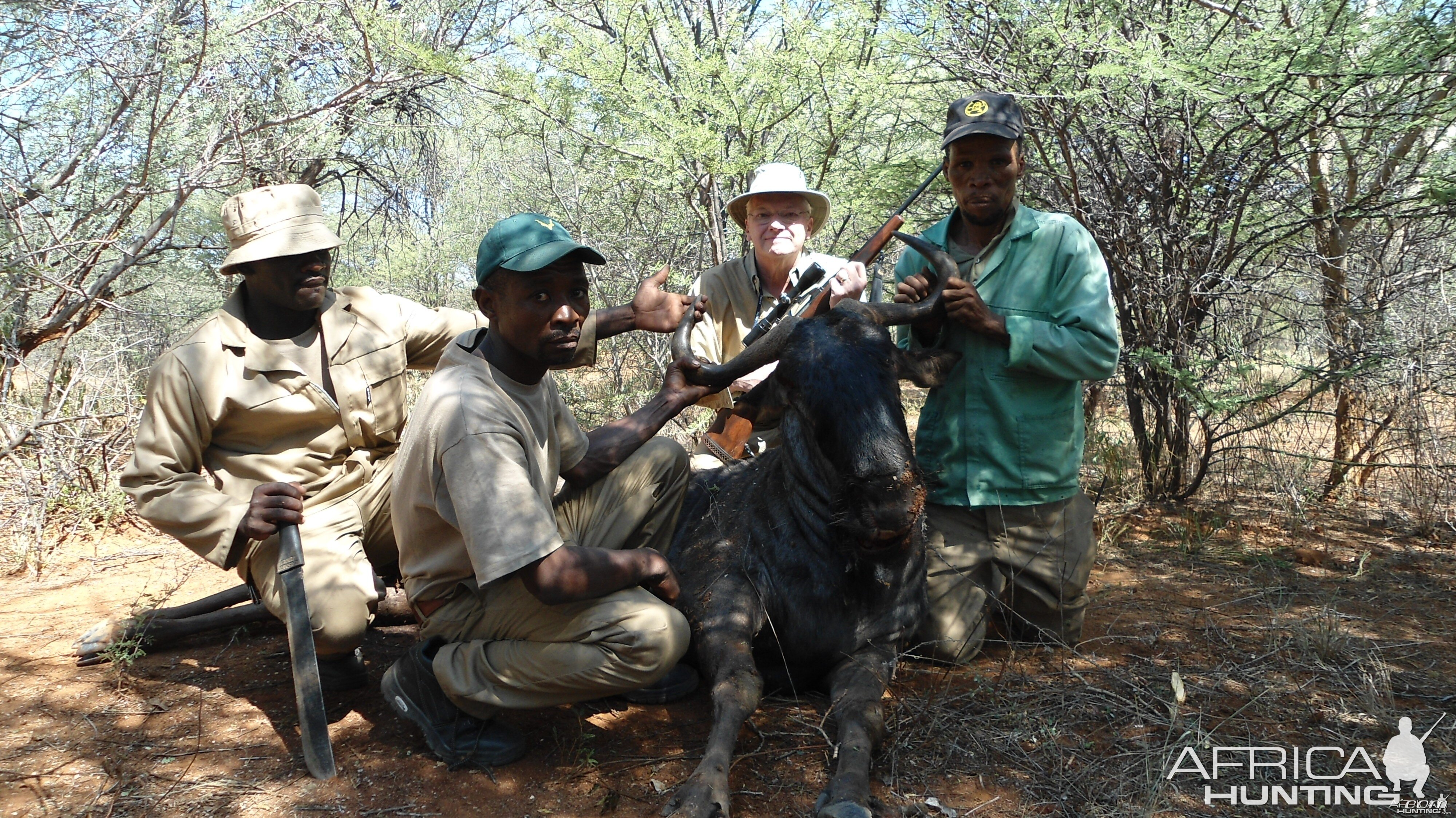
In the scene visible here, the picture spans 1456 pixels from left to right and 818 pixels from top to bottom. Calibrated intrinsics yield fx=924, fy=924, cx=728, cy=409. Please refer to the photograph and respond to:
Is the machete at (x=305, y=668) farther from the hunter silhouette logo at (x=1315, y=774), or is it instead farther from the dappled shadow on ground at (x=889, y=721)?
the hunter silhouette logo at (x=1315, y=774)

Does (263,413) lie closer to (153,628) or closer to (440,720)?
(153,628)

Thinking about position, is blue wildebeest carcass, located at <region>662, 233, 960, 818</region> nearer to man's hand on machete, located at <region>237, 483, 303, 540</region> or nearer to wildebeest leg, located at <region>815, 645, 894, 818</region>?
wildebeest leg, located at <region>815, 645, 894, 818</region>

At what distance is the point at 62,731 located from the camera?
3.79m

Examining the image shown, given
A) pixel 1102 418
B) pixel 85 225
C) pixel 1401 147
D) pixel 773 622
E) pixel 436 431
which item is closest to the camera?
pixel 436 431

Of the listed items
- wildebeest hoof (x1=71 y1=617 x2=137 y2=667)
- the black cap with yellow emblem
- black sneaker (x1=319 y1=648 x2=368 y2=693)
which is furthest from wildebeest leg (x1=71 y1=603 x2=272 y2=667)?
the black cap with yellow emblem

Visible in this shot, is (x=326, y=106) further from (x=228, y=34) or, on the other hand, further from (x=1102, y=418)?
(x=1102, y=418)

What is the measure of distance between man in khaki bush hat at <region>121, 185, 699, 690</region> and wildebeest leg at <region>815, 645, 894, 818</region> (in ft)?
5.81

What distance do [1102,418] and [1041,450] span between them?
4912 millimetres

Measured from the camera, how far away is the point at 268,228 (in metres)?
4.13

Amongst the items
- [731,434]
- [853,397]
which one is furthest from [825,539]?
[731,434]

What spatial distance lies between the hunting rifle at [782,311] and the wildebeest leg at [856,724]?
4.57ft

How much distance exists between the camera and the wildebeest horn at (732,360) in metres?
4.10

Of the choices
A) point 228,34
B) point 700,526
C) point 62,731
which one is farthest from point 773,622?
point 228,34

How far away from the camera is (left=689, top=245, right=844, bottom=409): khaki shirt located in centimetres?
564
